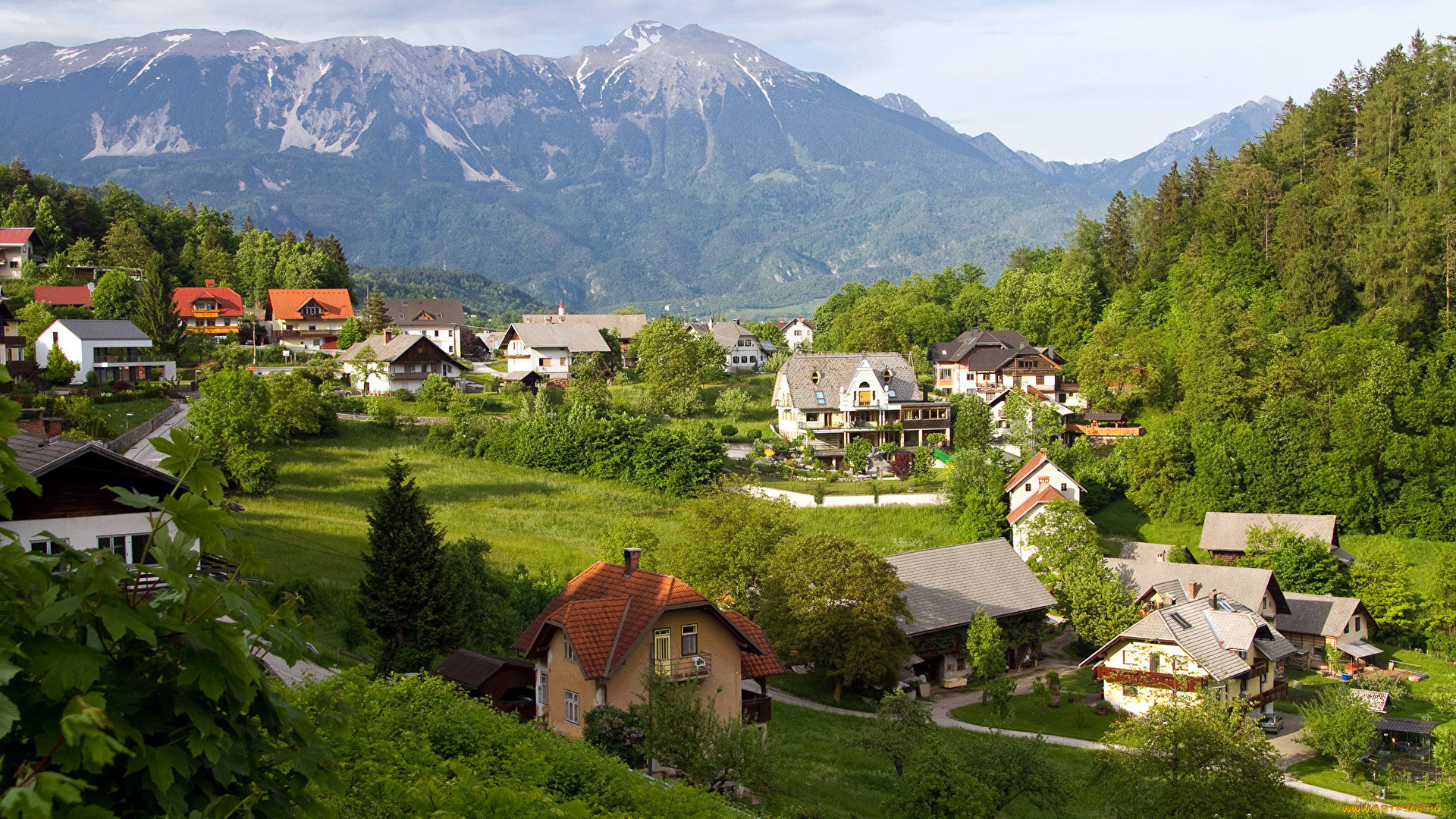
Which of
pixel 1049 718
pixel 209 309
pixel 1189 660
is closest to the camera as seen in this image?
pixel 1189 660

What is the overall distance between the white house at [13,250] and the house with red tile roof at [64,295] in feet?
25.1

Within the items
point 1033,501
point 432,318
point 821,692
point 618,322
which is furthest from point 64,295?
point 1033,501

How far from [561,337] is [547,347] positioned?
2071 millimetres

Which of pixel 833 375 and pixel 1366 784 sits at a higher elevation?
pixel 833 375

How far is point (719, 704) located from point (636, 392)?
4858cm

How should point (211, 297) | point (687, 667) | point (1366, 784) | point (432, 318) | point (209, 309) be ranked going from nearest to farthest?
point (687, 667) < point (1366, 784) < point (209, 309) < point (211, 297) < point (432, 318)

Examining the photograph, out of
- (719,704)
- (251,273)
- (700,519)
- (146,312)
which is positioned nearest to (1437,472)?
(700,519)

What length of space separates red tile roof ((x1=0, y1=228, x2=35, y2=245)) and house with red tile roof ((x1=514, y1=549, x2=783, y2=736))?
72.8 meters

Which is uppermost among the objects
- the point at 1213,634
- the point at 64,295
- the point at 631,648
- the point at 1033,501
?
the point at 64,295

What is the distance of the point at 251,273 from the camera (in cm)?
10425

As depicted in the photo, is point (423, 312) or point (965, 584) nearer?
point (965, 584)

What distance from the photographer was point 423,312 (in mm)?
116438

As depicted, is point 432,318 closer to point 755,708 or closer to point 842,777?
point 755,708

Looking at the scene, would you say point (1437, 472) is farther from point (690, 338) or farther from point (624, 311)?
point (624, 311)
